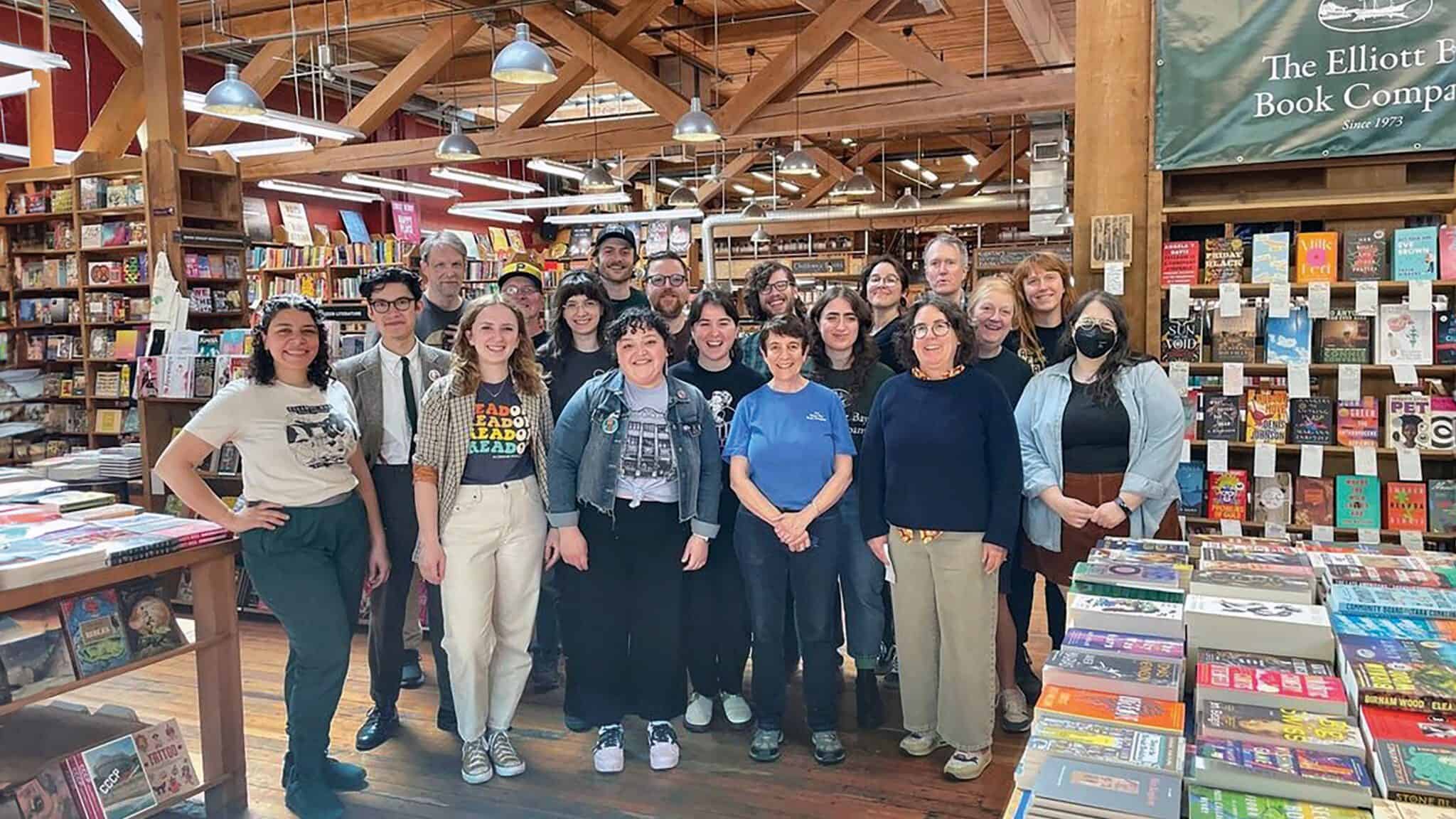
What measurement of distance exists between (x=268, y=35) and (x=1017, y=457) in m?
8.82

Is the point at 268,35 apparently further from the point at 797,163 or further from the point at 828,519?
the point at 828,519

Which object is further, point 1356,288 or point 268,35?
point 268,35

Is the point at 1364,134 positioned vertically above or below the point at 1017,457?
above

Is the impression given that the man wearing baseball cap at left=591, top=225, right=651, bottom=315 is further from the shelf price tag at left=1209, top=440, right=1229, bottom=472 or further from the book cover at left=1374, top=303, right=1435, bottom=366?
the book cover at left=1374, top=303, right=1435, bottom=366

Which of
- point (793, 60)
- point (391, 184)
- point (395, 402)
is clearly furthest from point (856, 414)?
point (391, 184)

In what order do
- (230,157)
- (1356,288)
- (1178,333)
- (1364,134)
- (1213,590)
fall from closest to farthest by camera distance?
(1213,590) → (1364,134) → (1356,288) → (1178,333) → (230,157)

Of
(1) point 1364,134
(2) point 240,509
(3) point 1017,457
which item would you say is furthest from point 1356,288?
(2) point 240,509

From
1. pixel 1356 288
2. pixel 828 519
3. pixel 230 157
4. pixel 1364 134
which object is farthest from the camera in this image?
pixel 230 157

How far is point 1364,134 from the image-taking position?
3680mm

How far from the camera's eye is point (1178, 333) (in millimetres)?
4234

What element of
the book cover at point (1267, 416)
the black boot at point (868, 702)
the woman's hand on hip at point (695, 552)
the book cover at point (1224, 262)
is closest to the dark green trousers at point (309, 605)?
the woman's hand on hip at point (695, 552)

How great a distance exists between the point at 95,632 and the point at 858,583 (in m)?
2.38

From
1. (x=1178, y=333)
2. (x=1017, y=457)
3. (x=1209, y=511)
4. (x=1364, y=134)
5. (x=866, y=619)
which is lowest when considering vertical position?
(x=866, y=619)

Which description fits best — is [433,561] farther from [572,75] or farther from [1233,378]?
[572,75]
